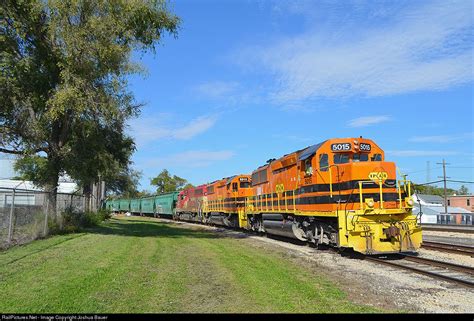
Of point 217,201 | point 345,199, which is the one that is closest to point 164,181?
point 217,201

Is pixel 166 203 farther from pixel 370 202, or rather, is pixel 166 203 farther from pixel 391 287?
pixel 391 287

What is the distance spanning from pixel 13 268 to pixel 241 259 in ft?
20.1

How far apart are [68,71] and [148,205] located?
4725 cm

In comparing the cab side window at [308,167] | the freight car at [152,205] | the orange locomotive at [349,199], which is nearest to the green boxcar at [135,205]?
the freight car at [152,205]

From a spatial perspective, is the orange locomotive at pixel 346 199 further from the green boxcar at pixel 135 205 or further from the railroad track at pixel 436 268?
the green boxcar at pixel 135 205

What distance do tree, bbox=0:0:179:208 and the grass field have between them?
278 inches

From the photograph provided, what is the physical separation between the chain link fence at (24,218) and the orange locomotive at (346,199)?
33.9 feet

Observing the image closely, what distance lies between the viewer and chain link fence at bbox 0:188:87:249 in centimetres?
1476

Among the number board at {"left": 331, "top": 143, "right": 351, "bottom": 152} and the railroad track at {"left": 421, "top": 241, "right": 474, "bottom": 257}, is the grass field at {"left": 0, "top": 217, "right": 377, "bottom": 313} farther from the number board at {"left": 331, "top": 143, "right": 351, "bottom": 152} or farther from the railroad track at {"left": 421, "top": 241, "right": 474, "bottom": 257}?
the railroad track at {"left": 421, "top": 241, "right": 474, "bottom": 257}

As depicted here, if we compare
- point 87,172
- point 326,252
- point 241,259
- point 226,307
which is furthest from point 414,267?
point 87,172

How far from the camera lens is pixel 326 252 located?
1550 cm

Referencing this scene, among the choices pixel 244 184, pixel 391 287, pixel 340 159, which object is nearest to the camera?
pixel 391 287

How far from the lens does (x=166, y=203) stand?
5369 centimetres

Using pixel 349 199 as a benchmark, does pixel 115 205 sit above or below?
below
